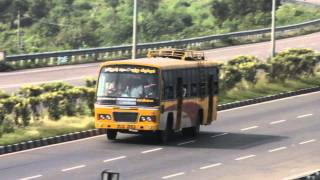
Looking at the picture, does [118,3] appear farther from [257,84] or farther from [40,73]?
[257,84]

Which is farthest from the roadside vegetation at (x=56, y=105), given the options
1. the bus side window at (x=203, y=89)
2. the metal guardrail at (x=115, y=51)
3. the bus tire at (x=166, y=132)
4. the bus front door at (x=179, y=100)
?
the metal guardrail at (x=115, y=51)

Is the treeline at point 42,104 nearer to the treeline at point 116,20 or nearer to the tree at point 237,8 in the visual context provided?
the treeline at point 116,20

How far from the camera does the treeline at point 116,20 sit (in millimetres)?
82500

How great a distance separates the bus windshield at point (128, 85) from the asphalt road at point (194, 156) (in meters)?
1.34

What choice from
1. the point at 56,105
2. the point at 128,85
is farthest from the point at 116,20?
the point at 128,85

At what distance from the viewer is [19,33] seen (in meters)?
82.4

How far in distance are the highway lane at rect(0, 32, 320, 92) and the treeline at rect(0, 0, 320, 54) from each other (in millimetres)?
18997

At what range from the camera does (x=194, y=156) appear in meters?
22.3

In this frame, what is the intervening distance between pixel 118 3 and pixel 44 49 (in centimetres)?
2305

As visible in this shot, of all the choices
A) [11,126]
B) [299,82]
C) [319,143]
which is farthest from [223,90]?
[11,126]

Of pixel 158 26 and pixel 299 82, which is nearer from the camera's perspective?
pixel 299 82

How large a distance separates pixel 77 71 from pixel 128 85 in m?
24.4

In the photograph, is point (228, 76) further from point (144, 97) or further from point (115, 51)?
point (115, 51)

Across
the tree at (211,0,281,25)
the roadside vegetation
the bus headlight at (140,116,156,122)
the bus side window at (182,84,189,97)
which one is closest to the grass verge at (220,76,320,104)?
the roadside vegetation
